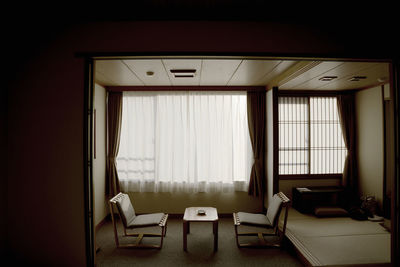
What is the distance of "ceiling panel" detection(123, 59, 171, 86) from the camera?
299 cm

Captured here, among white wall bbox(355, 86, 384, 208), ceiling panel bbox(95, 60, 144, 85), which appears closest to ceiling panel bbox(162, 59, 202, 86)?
ceiling panel bbox(95, 60, 144, 85)

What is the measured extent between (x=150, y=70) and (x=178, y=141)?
5.23 feet

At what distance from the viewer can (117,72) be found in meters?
3.48

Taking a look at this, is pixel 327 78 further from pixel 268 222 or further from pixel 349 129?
pixel 268 222

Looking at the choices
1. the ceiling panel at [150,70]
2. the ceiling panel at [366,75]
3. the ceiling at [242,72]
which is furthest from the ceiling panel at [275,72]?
the ceiling panel at [150,70]

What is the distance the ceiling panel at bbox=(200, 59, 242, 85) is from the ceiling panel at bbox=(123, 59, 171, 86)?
60cm

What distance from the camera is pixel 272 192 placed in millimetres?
4020

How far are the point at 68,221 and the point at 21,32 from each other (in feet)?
5.55

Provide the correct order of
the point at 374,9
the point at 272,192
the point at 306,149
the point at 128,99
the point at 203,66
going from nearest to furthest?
the point at 374,9, the point at 203,66, the point at 272,192, the point at 128,99, the point at 306,149

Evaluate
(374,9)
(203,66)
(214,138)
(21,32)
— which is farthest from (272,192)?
(21,32)

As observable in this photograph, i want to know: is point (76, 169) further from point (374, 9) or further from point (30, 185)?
point (374, 9)

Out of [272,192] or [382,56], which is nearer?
[382,56]

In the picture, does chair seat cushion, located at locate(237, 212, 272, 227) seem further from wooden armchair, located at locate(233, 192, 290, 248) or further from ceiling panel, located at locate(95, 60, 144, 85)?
ceiling panel, located at locate(95, 60, 144, 85)

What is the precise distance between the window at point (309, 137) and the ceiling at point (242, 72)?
645 mm
